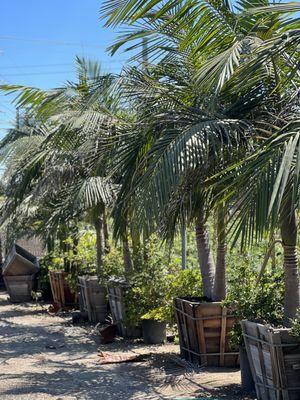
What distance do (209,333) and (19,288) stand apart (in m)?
11.7

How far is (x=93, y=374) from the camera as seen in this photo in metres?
8.23

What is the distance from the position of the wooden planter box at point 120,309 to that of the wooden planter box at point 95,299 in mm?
1235

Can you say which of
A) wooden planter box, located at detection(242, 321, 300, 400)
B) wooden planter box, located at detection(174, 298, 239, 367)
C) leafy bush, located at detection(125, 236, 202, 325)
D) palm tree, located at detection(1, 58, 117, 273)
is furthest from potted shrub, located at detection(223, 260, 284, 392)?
palm tree, located at detection(1, 58, 117, 273)

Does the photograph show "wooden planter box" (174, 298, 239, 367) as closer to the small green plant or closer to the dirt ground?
the dirt ground

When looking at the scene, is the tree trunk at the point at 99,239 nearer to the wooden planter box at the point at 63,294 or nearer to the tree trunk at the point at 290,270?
the wooden planter box at the point at 63,294

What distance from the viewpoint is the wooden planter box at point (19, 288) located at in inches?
733

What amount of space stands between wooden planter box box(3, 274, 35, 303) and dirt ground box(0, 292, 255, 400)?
262 inches

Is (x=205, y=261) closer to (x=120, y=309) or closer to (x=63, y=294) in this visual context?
(x=120, y=309)

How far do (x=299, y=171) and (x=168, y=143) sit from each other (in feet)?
7.20

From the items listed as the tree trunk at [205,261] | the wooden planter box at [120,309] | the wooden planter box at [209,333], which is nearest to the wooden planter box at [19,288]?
the wooden planter box at [120,309]

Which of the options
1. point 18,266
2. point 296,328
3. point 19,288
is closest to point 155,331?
point 296,328

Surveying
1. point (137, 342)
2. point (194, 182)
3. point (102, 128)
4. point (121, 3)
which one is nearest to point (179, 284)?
point (137, 342)

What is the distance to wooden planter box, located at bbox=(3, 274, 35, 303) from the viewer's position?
18.6 meters

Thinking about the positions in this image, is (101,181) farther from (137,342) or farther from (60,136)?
(137,342)
